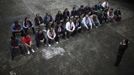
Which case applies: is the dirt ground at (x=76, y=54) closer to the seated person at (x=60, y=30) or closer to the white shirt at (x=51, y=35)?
the seated person at (x=60, y=30)

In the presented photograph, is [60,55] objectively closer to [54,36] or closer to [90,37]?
[54,36]

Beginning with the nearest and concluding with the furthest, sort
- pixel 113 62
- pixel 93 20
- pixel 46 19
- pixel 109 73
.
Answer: pixel 109 73, pixel 113 62, pixel 46 19, pixel 93 20

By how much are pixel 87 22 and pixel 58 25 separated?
2252mm

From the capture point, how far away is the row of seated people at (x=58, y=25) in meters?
9.88

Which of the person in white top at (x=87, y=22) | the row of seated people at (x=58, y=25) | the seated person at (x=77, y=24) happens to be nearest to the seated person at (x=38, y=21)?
the row of seated people at (x=58, y=25)

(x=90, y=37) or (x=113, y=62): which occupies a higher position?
(x=90, y=37)

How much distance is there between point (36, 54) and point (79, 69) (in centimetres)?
261

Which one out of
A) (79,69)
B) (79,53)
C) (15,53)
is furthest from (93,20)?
(15,53)

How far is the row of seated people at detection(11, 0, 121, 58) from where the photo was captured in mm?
9875

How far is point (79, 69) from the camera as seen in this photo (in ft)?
30.2

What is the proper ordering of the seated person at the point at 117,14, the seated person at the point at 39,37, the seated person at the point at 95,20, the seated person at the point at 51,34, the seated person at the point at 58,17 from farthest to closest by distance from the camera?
the seated person at the point at 117,14 < the seated person at the point at 95,20 < the seated person at the point at 58,17 < the seated person at the point at 51,34 < the seated person at the point at 39,37

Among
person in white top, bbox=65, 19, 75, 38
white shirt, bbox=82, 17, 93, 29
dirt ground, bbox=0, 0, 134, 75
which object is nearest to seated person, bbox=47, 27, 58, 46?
dirt ground, bbox=0, 0, 134, 75

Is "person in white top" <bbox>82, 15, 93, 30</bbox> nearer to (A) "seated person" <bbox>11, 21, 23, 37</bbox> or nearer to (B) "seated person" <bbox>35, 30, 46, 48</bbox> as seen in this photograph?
(B) "seated person" <bbox>35, 30, 46, 48</bbox>

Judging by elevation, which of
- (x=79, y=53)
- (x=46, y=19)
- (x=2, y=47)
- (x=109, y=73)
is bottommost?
(x=109, y=73)
